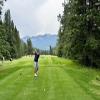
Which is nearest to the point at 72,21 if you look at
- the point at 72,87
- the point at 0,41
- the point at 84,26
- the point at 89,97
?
the point at 84,26

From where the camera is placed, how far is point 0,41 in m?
54.8

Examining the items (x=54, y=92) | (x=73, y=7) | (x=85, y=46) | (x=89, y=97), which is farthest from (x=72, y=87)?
(x=73, y=7)

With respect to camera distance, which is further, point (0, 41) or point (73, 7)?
point (73, 7)

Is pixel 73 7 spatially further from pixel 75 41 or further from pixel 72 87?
pixel 72 87

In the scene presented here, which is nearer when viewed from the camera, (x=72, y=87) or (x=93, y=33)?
(x=72, y=87)

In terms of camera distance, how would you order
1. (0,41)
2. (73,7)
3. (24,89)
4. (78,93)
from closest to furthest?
(78,93)
(24,89)
(0,41)
(73,7)

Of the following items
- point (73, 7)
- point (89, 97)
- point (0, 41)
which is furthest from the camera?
point (73, 7)

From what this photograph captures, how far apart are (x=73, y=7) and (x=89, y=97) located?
38426mm

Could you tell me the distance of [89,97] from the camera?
21359 millimetres

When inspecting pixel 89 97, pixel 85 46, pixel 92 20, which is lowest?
pixel 89 97

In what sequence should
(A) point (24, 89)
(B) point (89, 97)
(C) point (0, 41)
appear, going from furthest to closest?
(C) point (0, 41), (A) point (24, 89), (B) point (89, 97)

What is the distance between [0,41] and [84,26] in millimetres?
12723

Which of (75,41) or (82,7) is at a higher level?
(82,7)

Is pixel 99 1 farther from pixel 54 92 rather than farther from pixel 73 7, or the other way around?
pixel 54 92
